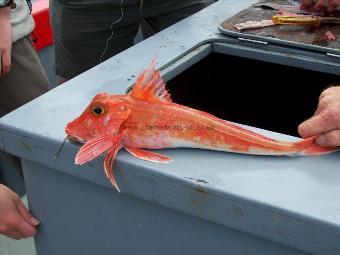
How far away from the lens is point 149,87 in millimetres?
912

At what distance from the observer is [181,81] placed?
1.36 metres

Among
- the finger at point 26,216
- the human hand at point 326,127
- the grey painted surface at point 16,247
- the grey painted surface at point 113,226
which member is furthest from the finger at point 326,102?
the grey painted surface at point 16,247

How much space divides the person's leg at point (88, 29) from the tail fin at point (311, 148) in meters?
1.26

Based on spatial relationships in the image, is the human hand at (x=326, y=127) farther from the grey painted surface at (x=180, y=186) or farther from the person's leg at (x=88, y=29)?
the person's leg at (x=88, y=29)

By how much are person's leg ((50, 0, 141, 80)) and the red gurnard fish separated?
116 centimetres

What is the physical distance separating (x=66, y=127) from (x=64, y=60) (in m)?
1.26

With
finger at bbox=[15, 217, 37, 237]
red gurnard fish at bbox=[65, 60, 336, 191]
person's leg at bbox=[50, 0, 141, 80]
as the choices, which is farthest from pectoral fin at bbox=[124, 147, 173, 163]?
person's leg at bbox=[50, 0, 141, 80]

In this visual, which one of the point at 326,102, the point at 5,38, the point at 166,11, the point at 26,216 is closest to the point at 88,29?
the point at 166,11

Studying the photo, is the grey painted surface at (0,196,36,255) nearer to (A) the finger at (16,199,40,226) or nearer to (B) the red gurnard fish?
(A) the finger at (16,199,40,226)

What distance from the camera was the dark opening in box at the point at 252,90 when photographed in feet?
4.63

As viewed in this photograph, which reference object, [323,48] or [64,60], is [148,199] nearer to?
[323,48]

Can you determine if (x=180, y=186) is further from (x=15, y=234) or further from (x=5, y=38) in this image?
(x=5, y=38)

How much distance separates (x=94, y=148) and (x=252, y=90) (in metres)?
0.85

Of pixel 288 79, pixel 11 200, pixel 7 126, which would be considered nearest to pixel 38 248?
pixel 11 200
